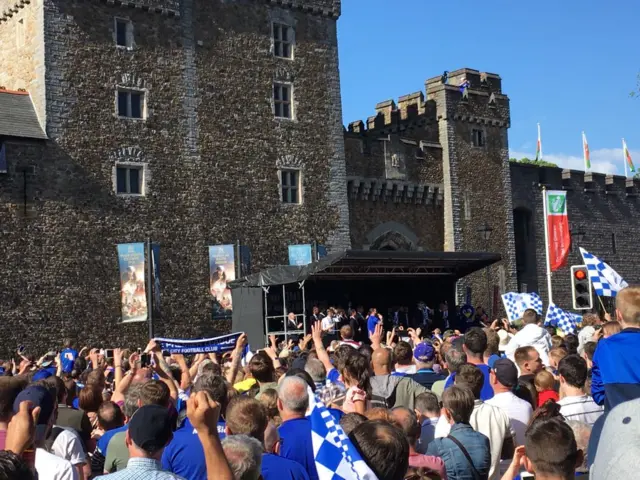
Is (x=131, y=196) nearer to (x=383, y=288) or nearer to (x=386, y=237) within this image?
(x=383, y=288)

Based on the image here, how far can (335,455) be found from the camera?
13.4ft

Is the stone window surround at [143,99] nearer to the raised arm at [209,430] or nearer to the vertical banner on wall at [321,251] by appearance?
the vertical banner on wall at [321,251]

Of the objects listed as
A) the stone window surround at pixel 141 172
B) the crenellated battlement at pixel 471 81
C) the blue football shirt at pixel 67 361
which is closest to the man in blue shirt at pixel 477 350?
the blue football shirt at pixel 67 361

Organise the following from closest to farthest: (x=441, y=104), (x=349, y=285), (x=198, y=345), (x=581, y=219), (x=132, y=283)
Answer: (x=198, y=345), (x=132, y=283), (x=349, y=285), (x=441, y=104), (x=581, y=219)

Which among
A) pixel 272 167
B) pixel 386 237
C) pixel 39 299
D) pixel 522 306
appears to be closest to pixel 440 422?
pixel 522 306

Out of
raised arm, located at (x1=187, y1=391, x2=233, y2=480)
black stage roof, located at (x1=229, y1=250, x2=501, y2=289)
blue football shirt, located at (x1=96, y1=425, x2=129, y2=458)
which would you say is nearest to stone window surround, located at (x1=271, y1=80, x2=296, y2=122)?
black stage roof, located at (x1=229, y1=250, x2=501, y2=289)

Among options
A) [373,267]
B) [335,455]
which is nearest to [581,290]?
[373,267]

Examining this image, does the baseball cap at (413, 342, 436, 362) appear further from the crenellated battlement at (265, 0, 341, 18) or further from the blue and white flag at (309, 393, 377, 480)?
the crenellated battlement at (265, 0, 341, 18)

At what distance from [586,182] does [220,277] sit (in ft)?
70.2

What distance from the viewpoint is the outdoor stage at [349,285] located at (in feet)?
81.1

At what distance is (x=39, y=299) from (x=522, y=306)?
1211cm

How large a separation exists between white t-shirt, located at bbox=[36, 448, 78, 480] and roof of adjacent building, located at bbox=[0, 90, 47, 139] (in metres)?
20.6

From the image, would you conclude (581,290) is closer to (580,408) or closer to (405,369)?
(405,369)

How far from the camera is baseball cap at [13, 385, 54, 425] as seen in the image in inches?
209
